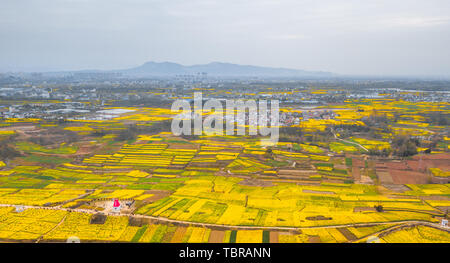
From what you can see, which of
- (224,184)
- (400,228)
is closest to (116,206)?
(224,184)

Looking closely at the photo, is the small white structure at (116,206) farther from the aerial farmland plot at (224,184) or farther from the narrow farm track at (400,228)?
the narrow farm track at (400,228)

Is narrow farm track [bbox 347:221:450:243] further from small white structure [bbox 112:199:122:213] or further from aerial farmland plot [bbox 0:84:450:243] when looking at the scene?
small white structure [bbox 112:199:122:213]

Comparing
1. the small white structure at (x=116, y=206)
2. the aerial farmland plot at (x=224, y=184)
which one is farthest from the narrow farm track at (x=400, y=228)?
the small white structure at (x=116, y=206)

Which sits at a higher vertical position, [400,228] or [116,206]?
[116,206]

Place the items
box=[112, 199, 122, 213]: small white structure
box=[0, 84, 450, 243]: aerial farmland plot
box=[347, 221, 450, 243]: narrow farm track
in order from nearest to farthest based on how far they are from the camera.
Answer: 1. box=[347, 221, 450, 243]: narrow farm track
2. box=[0, 84, 450, 243]: aerial farmland plot
3. box=[112, 199, 122, 213]: small white structure

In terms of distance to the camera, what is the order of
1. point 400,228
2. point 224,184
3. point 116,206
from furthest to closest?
1. point 224,184
2. point 116,206
3. point 400,228

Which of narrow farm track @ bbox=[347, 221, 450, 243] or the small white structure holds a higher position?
the small white structure

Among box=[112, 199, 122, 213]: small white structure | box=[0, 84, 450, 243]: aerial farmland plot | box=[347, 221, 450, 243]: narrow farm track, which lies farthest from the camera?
box=[112, 199, 122, 213]: small white structure

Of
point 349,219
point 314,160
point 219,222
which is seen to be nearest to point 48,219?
point 219,222

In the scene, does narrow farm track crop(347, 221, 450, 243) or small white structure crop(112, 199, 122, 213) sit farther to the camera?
small white structure crop(112, 199, 122, 213)

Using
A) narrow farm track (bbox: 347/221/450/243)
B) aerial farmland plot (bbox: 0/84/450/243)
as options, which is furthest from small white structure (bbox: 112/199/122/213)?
narrow farm track (bbox: 347/221/450/243)

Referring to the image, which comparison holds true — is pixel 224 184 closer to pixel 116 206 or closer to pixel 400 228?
pixel 116 206

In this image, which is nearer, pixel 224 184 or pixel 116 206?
pixel 116 206
